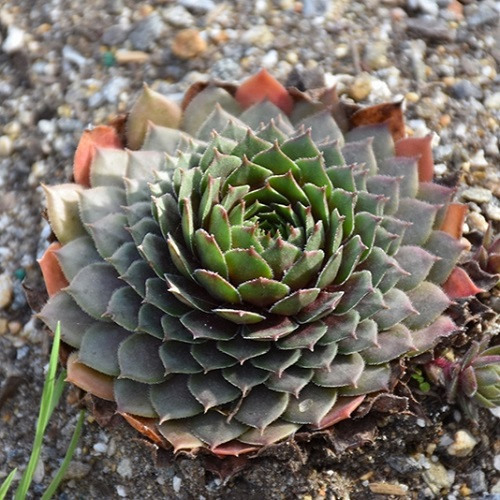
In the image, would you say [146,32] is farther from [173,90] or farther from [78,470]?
[78,470]

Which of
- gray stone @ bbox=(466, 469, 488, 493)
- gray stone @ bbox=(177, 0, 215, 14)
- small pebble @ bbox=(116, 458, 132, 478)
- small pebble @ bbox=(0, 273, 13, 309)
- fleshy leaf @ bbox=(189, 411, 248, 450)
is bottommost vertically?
gray stone @ bbox=(466, 469, 488, 493)

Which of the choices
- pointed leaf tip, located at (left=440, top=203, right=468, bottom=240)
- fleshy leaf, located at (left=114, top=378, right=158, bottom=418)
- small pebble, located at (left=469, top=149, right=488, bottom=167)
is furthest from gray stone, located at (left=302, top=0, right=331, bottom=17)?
fleshy leaf, located at (left=114, top=378, right=158, bottom=418)

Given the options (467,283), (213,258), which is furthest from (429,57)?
(213,258)

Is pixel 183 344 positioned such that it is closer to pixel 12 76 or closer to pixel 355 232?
pixel 355 232

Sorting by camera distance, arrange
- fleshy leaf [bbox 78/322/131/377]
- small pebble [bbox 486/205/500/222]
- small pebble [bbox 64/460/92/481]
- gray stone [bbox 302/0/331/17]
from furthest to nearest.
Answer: gray stone [bbox 302/0/331/17] < small pebble [bbox 486/205/500/222] < small pebble [bbox 64/460/92/481] < fleshy leaf [bbox 78/322/131/377]

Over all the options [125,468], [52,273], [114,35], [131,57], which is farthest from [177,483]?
[114,35]

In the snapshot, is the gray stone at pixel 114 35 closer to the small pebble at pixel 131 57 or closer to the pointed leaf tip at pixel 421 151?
the small pebble at pixel 131 57

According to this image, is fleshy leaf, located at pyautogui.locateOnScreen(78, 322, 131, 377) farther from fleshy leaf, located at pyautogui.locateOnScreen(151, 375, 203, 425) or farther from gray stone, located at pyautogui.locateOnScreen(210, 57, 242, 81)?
gray stone, located at pyautogui.locateOnScreen(210, 57, 242, 81)
